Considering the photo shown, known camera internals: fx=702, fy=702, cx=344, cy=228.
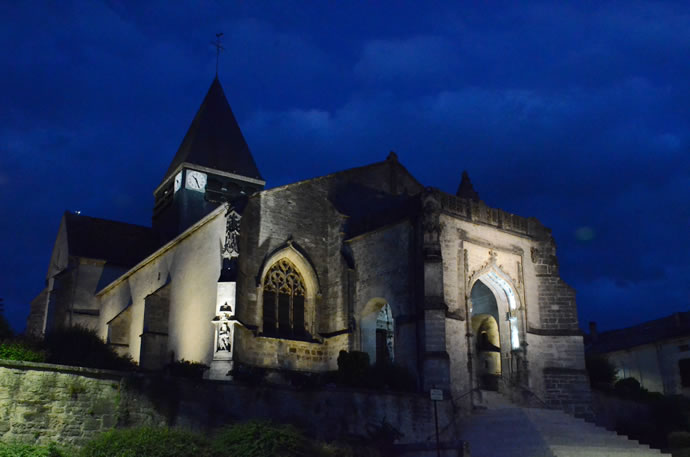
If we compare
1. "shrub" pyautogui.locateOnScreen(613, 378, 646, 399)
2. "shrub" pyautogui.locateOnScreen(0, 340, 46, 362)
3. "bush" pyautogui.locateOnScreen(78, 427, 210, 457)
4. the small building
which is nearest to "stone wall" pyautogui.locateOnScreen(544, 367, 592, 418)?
"shrub" pyautogui.locateOnScreen(613, 378, 646, 399)

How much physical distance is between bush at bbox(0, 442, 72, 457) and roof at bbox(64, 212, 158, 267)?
22.9 metres

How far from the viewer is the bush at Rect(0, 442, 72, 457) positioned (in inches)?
497

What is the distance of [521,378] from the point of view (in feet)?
78.0

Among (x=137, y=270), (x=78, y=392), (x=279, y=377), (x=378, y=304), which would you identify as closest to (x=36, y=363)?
(x=78, y=392)

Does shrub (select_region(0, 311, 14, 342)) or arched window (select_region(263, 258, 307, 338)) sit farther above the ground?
arched window (select_region(263, 258, 307, 338))

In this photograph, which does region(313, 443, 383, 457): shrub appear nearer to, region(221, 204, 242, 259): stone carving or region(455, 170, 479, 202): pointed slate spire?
region(221, 204, 242, 259): stone carving

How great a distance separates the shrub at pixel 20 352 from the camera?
46.8 ft

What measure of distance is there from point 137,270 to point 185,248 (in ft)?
19.1

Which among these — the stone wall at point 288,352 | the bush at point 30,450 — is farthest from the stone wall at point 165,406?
the stone wall at point 288,352

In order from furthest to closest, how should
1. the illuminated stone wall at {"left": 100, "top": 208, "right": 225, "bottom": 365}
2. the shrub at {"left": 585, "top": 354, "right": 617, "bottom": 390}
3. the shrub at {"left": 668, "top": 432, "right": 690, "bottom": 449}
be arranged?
the shrub at {"left": 585, "top": 354, "right": 617, "bottom": 390}
the illuminated stone wall at {"left": 100, "top": 208, "right": 225, "bottom": 365}
the shrub at {"left": 668, "top": 432, "right": 690, "bottom": 449}

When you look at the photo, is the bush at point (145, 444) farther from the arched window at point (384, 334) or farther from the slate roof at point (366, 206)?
the arched window at point (384, 334)

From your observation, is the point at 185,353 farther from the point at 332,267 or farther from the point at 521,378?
the point at 521,378

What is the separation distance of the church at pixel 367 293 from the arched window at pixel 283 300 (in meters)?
0.05

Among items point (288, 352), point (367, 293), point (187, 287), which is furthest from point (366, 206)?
point (187, 287)
